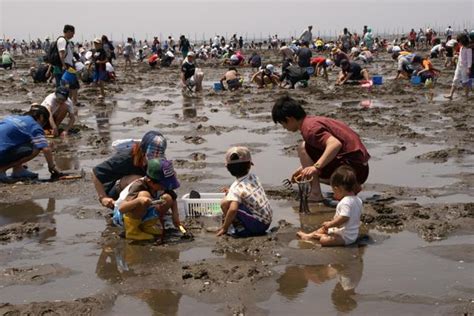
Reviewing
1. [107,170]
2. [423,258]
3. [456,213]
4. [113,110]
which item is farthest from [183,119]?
[423,258]

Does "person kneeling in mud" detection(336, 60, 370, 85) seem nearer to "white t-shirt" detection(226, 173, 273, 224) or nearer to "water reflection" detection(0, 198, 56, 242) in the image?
"water reflection" detection(0, 198, 56, 242)

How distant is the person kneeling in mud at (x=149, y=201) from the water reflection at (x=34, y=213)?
0.87 metres

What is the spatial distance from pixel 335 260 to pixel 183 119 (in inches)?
341

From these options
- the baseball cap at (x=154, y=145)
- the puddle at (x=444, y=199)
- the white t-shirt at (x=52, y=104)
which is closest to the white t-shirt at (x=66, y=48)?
the white t-shirt at (x=52, y=104)

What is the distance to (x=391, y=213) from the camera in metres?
6.18

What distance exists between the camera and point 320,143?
20.2ft

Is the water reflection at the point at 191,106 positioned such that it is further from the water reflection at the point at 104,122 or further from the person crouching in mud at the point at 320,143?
the person crouching in mud at the point at 320,143

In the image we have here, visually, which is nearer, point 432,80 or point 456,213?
point 456,213

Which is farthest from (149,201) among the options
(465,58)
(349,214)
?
(465,58)

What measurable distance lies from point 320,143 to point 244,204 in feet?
3.77

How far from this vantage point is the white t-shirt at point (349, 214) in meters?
5.21

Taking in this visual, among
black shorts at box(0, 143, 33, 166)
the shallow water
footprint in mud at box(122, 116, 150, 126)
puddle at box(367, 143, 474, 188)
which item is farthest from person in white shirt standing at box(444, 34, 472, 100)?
black shorts at box(0, 143, 33, 166)

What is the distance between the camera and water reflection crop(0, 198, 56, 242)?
19.8 ft

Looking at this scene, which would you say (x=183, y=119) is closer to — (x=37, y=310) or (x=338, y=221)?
(x=338, y=221)
